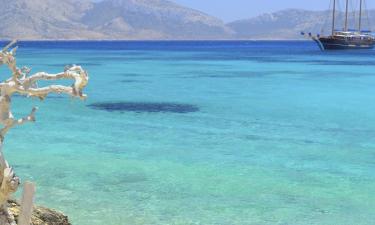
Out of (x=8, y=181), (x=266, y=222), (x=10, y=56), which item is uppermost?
(x=10, y=56)

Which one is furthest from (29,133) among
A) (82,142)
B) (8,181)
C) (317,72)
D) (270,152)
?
(317,72)

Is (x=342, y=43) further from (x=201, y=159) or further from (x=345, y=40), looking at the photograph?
(x=201, y=159)

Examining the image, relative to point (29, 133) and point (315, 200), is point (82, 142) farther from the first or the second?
point (315, 200)

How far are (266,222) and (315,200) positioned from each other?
4.73ft

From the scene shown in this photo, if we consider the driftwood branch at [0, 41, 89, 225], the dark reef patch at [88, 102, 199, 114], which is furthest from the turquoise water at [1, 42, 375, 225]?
the driftwood branch at [0, 41, 89, 225]

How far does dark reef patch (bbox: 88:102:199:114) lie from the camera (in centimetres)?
2170

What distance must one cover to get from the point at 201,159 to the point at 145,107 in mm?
9067

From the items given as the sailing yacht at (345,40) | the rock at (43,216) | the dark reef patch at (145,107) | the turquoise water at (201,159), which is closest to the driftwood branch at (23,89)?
the rock at (43,216)

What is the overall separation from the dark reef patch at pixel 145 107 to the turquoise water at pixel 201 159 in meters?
0.04

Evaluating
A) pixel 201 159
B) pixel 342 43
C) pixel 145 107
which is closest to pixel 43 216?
pixel 201 159

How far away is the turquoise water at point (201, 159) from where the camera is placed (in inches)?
399

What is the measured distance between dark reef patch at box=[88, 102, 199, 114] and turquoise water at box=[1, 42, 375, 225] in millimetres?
36

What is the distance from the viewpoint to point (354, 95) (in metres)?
27.3

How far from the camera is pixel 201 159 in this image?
13750 millimetres
